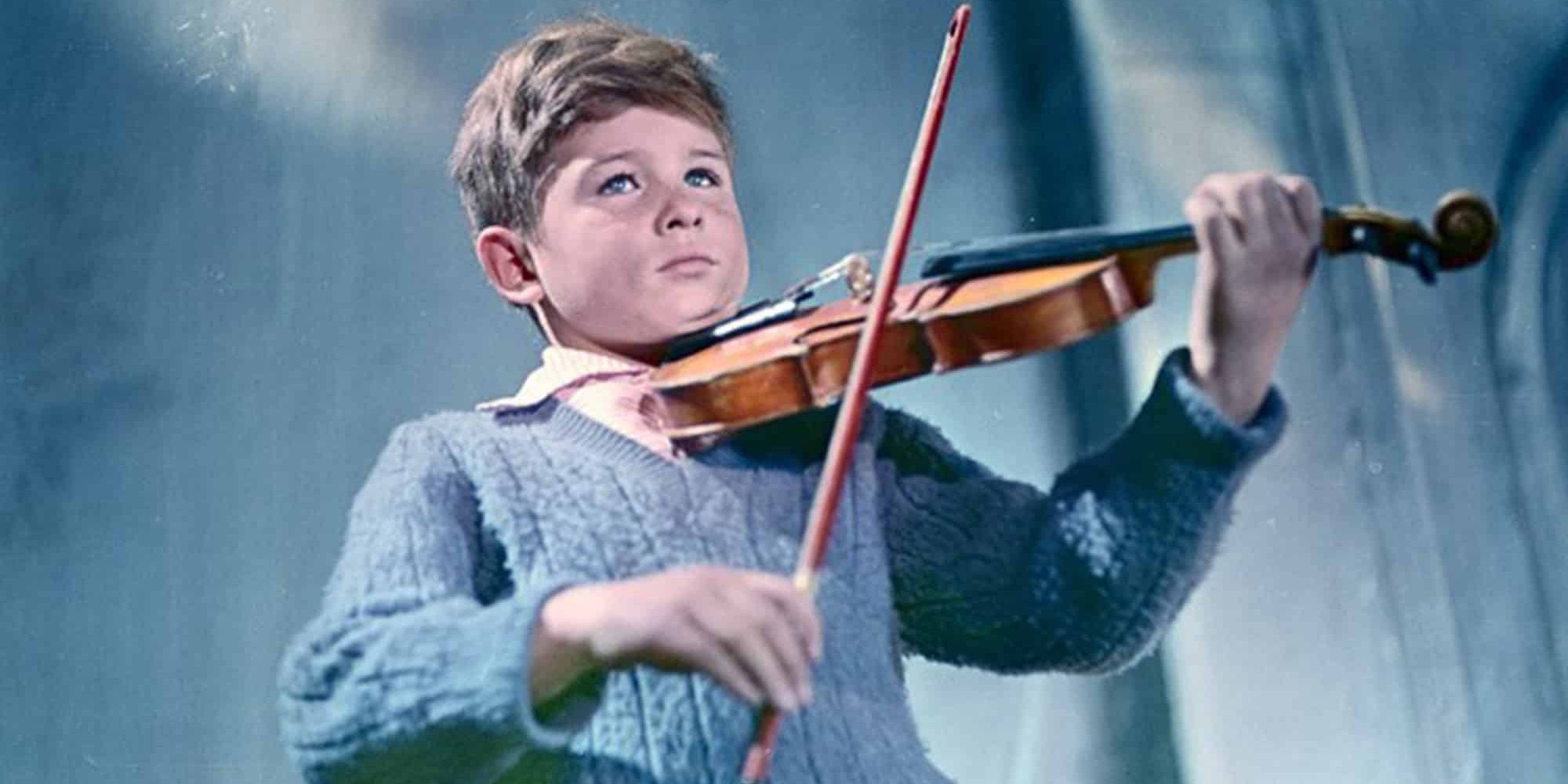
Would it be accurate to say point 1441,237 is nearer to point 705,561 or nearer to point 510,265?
point 705,561

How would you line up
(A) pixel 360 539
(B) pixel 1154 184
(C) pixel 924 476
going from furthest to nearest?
(B) pixel 1154 184
(C) pixel 924 476
(A) pixel 360 539

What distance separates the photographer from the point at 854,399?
0.68m

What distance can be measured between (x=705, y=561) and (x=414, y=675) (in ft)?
0.48

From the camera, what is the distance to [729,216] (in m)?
0.90

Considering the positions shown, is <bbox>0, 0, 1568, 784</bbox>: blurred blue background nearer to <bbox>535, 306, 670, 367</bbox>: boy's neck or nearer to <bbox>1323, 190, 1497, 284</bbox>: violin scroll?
<bbox>535, 306, 670, 367</bbox>: boy's neck

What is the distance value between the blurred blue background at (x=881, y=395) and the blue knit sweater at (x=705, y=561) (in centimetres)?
40

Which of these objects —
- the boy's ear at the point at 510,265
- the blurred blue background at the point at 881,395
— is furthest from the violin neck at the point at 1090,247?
the blurred blue background at the point at 881,395

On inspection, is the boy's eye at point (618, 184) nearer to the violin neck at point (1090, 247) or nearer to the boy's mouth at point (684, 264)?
the boy's mouth at point (684, 264)

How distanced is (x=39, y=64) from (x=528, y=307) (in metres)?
0.52

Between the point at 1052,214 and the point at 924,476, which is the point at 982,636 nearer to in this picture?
the point at 924,476

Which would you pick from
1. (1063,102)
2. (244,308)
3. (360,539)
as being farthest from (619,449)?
(1063,102)

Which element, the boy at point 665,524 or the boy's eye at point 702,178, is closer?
the boy at point 665,524

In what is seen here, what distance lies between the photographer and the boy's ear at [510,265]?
94cm

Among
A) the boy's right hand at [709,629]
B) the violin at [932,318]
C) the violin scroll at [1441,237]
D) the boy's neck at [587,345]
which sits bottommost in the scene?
the boy's right hand at [709,629]
